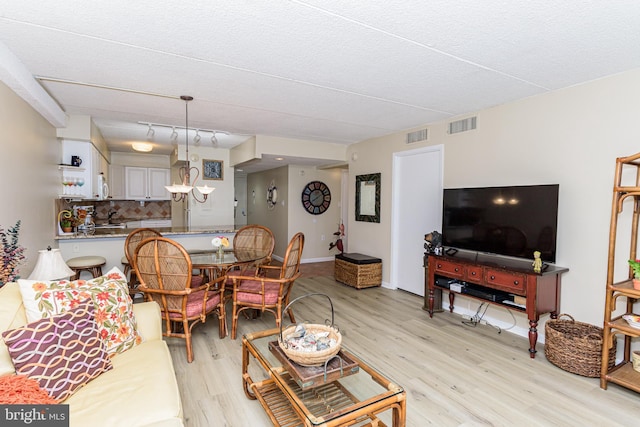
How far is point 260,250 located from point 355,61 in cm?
263

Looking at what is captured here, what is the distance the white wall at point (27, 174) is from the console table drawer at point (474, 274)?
4.08 m

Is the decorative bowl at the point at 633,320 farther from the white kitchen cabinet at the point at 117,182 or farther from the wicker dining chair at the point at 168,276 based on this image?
the white kitchen cabinet at the point at 117,182

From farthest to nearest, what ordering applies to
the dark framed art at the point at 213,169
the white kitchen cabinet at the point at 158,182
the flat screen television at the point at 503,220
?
the white kitchen cabinet at the point at 158,182 < the dark framed art at the point at 213,169 < the flat screen television at the point at 503,220

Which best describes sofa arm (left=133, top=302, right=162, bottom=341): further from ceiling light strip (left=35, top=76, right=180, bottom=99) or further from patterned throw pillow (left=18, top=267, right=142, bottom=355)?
ceiling light strip (left=35, top=76, right=180, bottom=99)

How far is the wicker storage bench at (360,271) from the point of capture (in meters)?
4.91

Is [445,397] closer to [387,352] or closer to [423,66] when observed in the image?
[387,352]

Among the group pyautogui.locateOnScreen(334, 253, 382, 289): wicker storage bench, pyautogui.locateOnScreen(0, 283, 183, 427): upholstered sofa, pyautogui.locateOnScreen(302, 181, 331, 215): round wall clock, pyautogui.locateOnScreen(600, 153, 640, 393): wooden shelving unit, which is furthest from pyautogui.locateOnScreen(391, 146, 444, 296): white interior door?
pyautogui.locateOnScreen(0, 283, 183, 427): upholstered sofa

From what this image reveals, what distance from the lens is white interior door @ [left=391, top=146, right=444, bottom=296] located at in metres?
4.30

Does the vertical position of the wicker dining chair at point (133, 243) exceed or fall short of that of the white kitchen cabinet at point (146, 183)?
it falls short

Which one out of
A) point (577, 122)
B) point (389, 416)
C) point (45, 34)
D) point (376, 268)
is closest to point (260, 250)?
point (376, 268)

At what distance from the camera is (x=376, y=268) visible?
504 centimetres

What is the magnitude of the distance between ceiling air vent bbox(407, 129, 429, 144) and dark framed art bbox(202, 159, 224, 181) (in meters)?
3.58

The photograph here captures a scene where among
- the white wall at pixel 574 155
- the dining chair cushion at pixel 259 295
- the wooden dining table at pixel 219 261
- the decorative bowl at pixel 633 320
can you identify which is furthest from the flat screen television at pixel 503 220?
the wooden dining table at pixel 219 261

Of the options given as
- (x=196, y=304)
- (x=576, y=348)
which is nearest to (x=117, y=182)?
(x=196, y=304)
